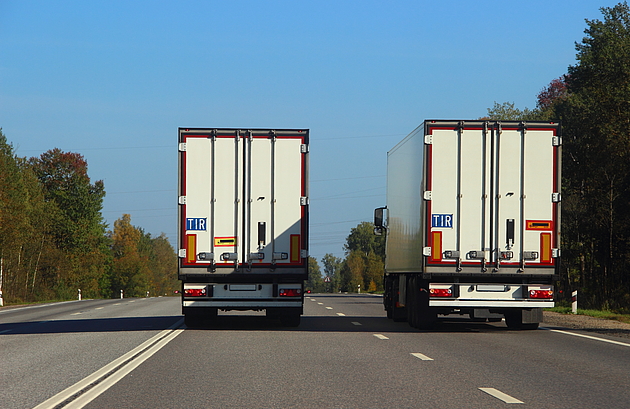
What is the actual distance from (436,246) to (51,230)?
7621cm

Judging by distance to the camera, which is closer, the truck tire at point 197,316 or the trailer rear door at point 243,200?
the trailer rear door at point 243,200

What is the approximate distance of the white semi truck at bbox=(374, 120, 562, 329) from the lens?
1598 centimetres

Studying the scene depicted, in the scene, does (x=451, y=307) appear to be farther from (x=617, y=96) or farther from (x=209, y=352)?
(x=617, y=96)

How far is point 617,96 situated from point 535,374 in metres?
31.5

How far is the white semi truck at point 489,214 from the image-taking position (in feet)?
52.4

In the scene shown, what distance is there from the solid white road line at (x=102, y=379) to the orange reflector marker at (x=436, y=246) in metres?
5.19

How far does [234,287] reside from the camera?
16906 mm

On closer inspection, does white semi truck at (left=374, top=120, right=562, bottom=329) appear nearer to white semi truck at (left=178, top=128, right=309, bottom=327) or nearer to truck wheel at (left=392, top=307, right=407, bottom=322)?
white semi truck at (left=178, top=128, right=309, bottom=327)

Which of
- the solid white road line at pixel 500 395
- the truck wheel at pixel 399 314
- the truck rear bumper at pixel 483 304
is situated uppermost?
the truck rear bumper at pixel 483 304

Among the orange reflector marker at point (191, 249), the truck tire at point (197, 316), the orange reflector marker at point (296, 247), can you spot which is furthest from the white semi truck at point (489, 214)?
the truck tire at point (197, 316)

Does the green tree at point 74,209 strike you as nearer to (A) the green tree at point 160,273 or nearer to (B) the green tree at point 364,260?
(B) the green tree at point 364,260

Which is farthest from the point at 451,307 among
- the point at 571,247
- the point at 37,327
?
the point at 571,247

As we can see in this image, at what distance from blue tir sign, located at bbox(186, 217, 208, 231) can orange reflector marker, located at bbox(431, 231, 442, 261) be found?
448 cm

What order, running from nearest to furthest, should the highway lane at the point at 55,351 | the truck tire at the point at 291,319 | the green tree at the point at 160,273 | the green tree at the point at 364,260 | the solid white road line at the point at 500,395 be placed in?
the solid white road line at the point at 500,395, the highway lane at the point at 55,351, the truck tire at the point at 291,319, the green tree at the point at 364,260, the green tree at the point at 160,273
